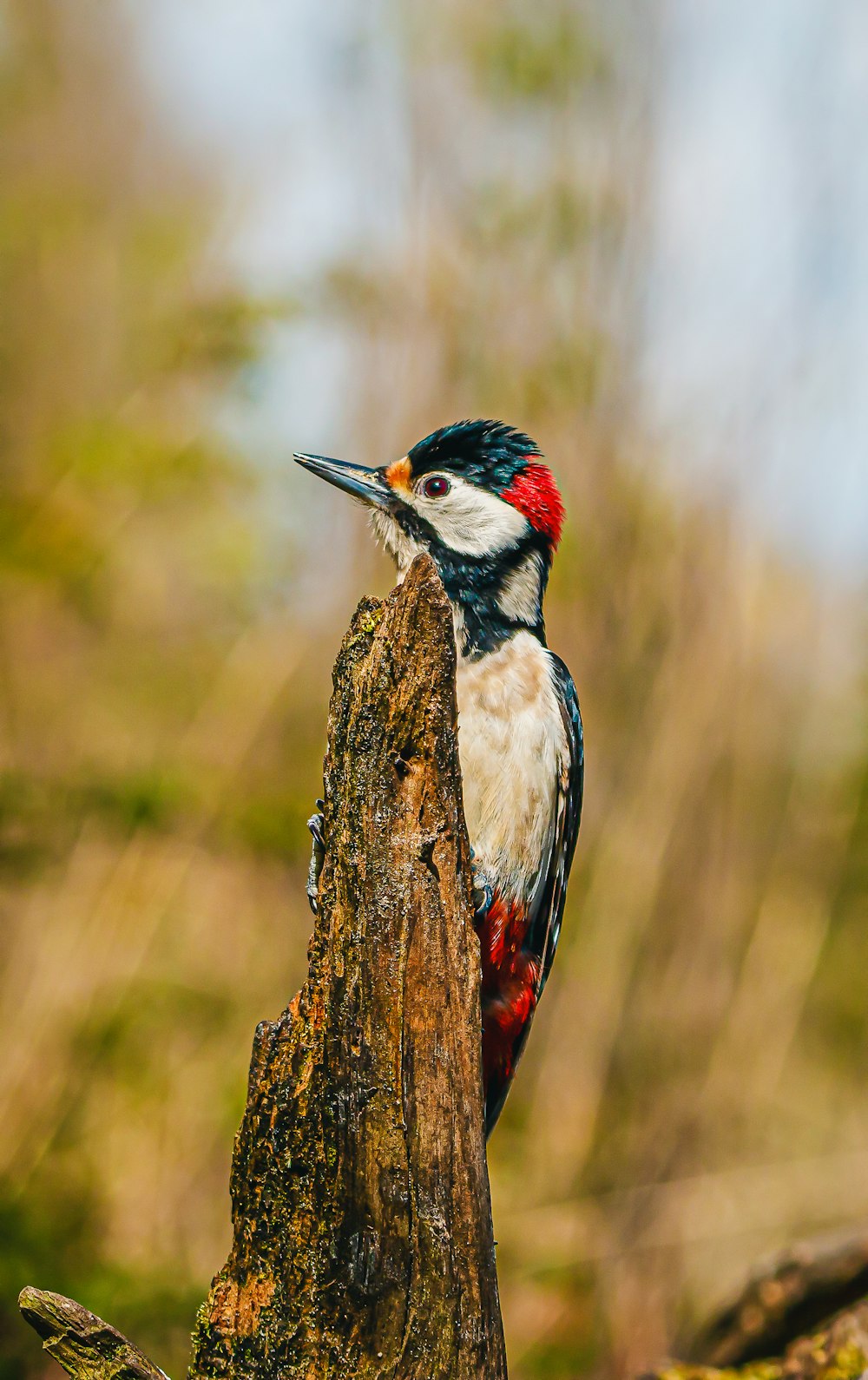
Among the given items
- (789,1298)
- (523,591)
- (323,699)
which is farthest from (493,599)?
→ (789,1298)

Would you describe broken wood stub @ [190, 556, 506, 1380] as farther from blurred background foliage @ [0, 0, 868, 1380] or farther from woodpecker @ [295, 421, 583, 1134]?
blurred background foliage @ [0, 0, 868, 1380]

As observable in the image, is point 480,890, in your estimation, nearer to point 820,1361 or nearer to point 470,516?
point 470,516

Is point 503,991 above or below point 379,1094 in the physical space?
below

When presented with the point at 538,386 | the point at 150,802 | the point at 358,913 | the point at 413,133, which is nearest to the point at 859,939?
the point at 538,386

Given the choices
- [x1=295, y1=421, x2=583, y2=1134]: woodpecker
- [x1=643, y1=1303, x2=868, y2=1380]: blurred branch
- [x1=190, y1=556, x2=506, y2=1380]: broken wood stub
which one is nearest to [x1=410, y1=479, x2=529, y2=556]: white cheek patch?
[x1=295, y1=421, x2=583, y2=1134]: woodpecker

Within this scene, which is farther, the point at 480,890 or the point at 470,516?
the point at 470,516

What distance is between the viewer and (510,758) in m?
3.30

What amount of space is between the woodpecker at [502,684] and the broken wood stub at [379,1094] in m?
1.05

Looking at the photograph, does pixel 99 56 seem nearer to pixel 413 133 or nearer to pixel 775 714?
pixel 413 133

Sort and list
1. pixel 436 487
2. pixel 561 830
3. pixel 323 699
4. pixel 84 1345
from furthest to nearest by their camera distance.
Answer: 1. pixel 323 699
2. pixel 436 487
3. pixel 561 830
4. pixel 84 1345

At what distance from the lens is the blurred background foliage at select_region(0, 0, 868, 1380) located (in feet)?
14.9

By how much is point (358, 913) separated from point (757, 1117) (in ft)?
16.8

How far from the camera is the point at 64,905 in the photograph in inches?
179

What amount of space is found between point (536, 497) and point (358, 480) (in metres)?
0.58
